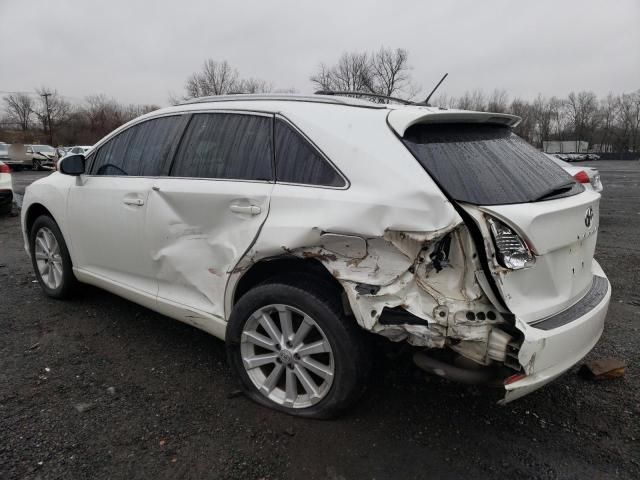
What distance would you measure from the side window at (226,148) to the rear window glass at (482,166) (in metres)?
0.82

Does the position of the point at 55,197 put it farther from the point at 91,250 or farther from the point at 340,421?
the point at 340,421

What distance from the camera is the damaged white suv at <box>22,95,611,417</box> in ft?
6.52

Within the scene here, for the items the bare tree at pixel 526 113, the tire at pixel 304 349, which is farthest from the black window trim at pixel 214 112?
the bare tree at pixel 526 113

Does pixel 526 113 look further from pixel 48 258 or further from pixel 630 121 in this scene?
pixel 48 258

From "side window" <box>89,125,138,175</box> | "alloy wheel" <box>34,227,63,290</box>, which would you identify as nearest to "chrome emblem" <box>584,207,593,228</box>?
"side window" <box>89,125,138,175</box>

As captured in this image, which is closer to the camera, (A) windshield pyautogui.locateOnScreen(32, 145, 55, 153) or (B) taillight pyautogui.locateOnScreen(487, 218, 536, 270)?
(B) taillight pyautogui.locateOnScreen(487, 218, 536, 270)

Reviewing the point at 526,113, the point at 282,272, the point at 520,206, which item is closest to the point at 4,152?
the point at 282,272

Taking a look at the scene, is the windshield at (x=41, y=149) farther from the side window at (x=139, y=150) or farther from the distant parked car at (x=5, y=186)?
the side window at (x=139, y=150)

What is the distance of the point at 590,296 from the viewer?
2496 millimetres

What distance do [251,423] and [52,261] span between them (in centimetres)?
269

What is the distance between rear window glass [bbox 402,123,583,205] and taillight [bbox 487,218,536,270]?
136 mm

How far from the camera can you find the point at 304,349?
7.84ft

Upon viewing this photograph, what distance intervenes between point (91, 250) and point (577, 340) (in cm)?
325

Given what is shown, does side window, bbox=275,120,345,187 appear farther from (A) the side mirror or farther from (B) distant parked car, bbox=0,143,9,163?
(B) distant parked car, bbox=0,143,9,163
